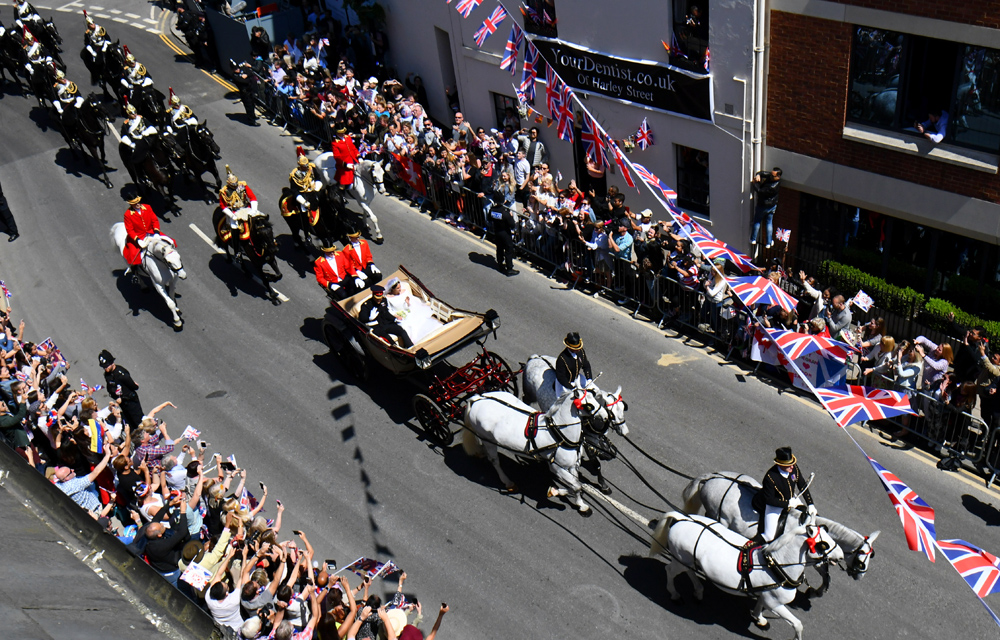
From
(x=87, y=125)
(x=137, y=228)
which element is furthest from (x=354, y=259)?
(x=87, y=125)

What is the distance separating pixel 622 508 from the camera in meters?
11.5

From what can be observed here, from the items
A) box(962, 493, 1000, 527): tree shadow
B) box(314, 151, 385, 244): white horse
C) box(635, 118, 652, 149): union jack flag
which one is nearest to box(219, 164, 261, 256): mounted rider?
box(314, 151, 385, 244): white horse

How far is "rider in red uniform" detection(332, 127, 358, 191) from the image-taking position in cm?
1761

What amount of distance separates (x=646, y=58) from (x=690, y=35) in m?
1.16

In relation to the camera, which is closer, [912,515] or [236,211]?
[912,515]

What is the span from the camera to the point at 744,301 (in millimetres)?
12711

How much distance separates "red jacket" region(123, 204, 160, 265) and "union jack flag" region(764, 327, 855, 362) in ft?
36.4

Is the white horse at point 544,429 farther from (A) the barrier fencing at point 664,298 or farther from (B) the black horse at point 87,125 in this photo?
(B) the black horse at point 87,125

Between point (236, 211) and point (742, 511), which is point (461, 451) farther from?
point (236, 211)

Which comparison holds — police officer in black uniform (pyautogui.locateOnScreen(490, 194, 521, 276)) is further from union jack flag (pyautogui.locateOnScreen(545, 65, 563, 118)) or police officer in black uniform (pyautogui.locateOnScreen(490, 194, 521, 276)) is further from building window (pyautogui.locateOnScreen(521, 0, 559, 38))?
building window (pyautogui.locateOnScreen(521, 0, 559, 38))

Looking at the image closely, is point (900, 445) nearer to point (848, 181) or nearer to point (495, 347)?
point (848, 181)

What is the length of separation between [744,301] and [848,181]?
155 inches

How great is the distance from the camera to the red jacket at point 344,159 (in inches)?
693

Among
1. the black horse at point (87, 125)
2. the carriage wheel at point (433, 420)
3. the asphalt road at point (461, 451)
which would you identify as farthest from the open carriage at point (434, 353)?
the black horse at point (87, 125)
